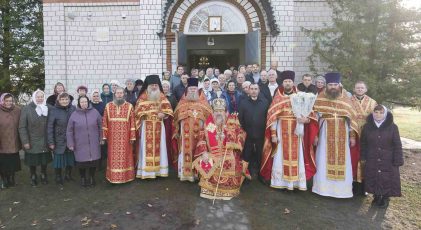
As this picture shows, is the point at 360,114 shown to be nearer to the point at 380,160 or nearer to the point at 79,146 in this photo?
the point at 380,160

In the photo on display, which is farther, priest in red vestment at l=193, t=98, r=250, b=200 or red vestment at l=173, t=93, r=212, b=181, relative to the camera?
red vestment at l=173, t=93, r=212, b=181

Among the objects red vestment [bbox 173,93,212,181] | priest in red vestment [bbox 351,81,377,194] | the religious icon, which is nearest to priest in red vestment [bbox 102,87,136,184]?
red vestment [bbox 173,93,212,181]

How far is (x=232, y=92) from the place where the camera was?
6.70 m

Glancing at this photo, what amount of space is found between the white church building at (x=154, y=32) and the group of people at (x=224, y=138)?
4.46m

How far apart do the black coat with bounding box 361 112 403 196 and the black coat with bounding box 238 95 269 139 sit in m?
1.59

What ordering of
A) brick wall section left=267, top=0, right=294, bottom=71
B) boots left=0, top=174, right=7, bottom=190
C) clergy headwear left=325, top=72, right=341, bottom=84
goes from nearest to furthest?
clergy headwear left=325, top=72, right=341, bottom=84, boots left=0, top=174, right=7, bottom=190, brick wall section left=267, top=0, right=294, bottom=71

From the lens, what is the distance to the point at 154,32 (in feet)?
34.2

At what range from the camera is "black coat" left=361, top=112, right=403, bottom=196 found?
4.91m

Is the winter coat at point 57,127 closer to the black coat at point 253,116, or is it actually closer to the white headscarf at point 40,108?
the white headscarf at point 40,108

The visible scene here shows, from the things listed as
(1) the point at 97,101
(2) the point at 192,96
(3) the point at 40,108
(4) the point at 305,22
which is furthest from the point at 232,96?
(4) the point at 305,22

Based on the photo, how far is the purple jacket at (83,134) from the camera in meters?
5.56

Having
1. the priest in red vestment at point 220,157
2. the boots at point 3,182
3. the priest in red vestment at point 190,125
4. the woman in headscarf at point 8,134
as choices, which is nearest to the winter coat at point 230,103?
the priest in red vestment at point 190,125

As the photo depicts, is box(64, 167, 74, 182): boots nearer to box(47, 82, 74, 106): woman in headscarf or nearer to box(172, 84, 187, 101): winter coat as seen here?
box(47, 82, 74, 106): woman in headscarf

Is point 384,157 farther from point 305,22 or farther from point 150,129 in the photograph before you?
point 305,22
